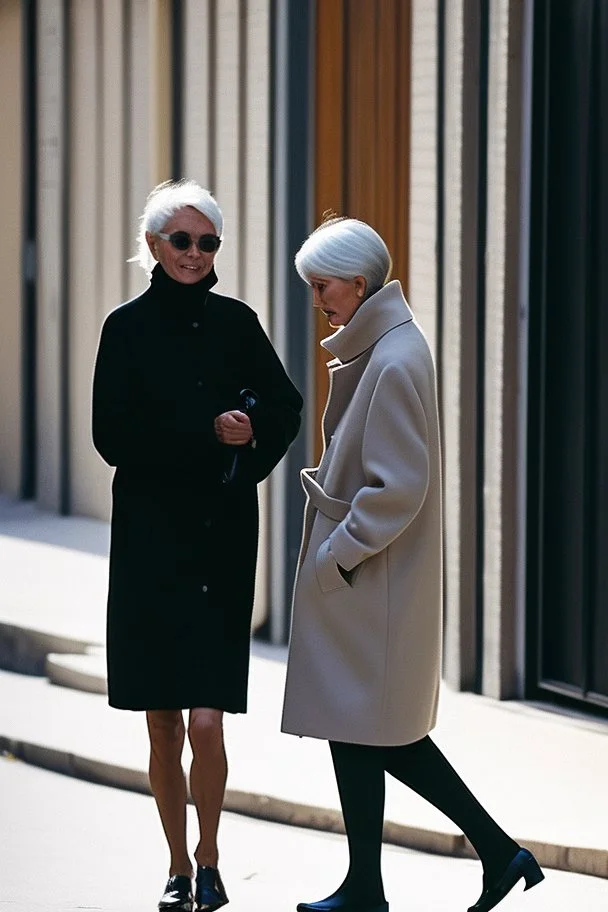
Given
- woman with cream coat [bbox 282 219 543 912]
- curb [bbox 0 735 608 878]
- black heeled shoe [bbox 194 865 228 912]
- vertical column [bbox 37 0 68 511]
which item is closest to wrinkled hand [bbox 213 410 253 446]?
woman with cream coat [bbox 282 219 543 912]

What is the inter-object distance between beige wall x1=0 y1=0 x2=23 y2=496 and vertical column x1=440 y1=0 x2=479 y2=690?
5658mm

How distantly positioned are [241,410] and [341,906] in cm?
129

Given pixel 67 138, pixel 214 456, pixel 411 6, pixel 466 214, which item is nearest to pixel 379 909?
pixel 214 456

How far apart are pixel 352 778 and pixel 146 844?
5.68 ft

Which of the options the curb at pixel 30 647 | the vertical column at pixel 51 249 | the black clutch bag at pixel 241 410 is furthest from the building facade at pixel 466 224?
the black clutch bag at pixel 241 410

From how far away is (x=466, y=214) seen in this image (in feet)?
27.0

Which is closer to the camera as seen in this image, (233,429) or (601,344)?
(233,429)

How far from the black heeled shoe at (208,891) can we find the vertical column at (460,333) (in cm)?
Answer: 307

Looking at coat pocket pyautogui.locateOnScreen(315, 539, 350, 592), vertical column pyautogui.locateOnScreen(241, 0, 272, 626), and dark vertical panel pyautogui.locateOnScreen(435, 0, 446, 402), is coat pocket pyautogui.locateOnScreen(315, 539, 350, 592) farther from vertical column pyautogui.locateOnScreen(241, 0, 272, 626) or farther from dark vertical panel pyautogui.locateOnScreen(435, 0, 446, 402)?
vertical column pyautogui.locateOnScreen(241, 0, 272, 626)

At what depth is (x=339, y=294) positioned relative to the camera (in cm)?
507

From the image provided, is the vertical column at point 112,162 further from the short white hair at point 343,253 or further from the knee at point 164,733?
the short white hair at point 343,253

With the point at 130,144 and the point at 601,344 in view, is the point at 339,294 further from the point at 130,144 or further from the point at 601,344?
the point at 130,144

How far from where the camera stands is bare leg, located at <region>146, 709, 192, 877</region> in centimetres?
554

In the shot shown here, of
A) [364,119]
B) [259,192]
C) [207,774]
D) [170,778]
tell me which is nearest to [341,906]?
[207,774]
